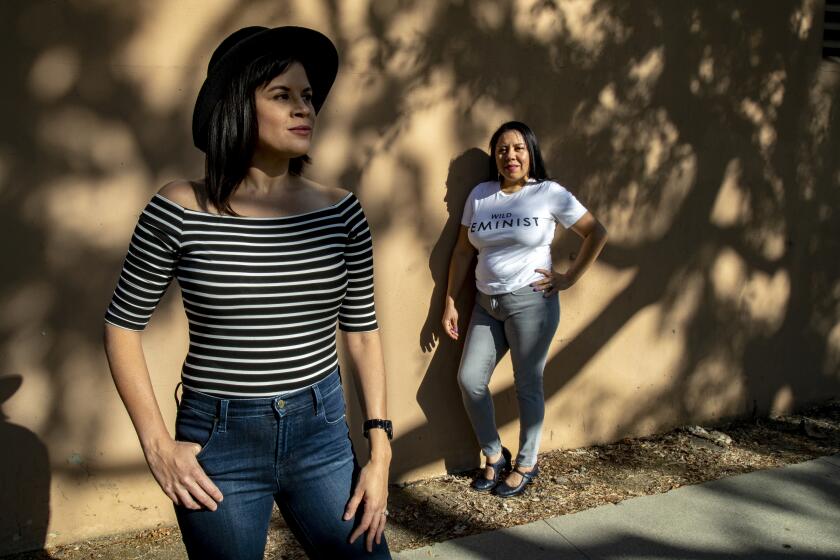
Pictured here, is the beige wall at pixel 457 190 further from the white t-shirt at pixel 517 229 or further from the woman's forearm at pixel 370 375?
the woman's forearm at pixel 370 375

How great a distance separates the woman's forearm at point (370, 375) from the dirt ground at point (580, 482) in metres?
1.96

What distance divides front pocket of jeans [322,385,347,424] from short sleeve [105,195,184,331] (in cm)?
46

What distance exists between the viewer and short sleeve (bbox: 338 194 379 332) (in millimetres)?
2037

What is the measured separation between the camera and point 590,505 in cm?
A: 431

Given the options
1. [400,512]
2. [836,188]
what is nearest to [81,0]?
[400,512]

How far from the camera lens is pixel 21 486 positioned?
3643 millimetres

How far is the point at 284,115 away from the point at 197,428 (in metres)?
0.75

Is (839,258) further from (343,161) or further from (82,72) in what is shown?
(82,72)

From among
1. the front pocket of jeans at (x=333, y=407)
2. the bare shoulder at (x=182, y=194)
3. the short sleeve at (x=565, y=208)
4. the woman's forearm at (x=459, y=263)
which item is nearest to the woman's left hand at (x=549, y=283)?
the short sleeve at (x=565, y=208)

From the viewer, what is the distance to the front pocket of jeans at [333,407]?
197cm

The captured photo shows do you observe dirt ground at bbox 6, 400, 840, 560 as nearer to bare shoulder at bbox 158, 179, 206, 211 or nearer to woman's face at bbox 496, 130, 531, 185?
woman's face at bbox 496, 130, 531, 185

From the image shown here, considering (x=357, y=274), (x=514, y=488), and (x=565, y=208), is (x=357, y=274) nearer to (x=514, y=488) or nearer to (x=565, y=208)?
(x=565, y=208)

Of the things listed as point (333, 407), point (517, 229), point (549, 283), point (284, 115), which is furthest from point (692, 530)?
point (284, 115)

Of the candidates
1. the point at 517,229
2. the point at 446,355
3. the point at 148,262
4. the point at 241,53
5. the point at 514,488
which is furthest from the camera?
the point at 446,355
